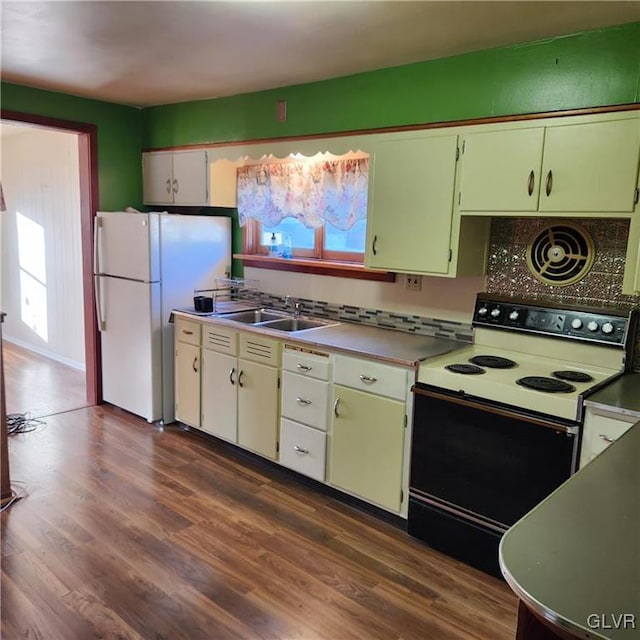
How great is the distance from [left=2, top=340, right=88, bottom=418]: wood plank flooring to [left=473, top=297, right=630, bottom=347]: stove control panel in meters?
3.20

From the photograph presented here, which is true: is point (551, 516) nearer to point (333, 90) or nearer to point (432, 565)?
point (432, 565)

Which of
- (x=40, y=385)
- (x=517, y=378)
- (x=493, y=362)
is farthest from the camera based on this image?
(x=40, y=385)

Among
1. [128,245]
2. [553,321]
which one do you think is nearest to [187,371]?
[128,245]

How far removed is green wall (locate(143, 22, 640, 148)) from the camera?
2.35m

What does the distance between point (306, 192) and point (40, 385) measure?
301cm

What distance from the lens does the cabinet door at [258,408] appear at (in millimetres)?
3238

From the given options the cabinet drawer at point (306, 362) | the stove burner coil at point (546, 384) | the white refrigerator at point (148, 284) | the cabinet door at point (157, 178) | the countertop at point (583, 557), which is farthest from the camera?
the cabinet door at point (157, 178)

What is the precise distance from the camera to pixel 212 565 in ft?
7.98

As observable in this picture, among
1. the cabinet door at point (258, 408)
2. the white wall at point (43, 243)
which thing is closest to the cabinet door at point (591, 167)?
the cabinet door at point (258, 408)

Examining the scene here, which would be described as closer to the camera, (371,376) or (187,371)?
(371,376)

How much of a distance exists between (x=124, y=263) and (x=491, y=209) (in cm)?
256

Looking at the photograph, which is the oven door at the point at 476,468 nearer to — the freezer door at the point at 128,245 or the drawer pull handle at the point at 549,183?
the drawer pull handle at the point at 549,183

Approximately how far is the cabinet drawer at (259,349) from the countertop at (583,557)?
79.8 inches

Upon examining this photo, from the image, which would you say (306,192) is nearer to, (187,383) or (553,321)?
(187,383)
